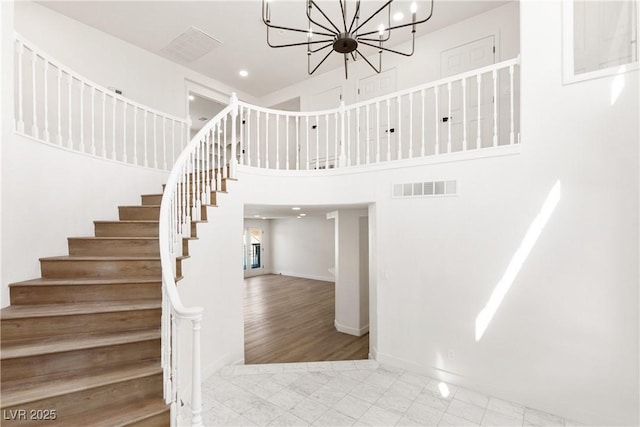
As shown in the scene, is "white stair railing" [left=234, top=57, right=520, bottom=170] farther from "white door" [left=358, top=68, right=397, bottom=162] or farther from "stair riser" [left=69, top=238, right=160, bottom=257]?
"stair riser" [left=69, top=238, right=160, bottom=257]

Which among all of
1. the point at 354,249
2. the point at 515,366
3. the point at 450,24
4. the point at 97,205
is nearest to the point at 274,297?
the point at 354,249

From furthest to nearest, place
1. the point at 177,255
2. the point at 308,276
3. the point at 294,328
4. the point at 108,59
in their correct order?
the point at 308,276 → the point at 294,328 → the point at 108,59 → the point at 177,255

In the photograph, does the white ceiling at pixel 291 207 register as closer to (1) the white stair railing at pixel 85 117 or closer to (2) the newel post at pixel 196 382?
(1) the white stair railing at pixel 85 117

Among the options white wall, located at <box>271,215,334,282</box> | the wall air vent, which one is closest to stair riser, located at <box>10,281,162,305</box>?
the wall air vent

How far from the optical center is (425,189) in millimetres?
3398

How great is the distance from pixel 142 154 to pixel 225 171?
7.61 ft

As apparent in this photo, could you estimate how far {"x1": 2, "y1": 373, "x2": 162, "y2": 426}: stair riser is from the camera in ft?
5.65

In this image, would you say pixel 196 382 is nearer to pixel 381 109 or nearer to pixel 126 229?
pixel 126 229


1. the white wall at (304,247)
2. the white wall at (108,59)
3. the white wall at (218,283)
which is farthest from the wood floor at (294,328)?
the white wall at (108,59)

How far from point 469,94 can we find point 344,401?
4.55m

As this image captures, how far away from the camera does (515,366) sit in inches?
111

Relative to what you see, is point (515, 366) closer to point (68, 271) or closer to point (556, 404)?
point (556, 404)

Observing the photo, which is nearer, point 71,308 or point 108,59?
point 71,308

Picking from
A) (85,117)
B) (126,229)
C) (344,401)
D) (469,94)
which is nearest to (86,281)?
(126,229)
